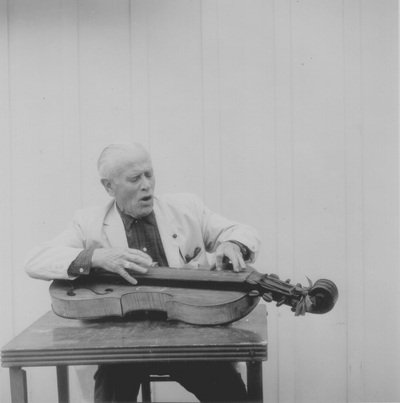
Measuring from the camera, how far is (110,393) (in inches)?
80.4

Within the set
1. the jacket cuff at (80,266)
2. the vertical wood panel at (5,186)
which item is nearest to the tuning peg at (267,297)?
the jacket cuff at (80,266)

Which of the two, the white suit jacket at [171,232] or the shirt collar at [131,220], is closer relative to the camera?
the white suit jacket at [171,232]

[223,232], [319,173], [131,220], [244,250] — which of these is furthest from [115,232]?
[319,173]

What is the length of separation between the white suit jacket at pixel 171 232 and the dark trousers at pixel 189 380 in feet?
1.49

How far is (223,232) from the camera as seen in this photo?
2412 millimetres

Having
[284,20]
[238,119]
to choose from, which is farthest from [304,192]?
[284,20]

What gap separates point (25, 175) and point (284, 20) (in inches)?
62.4

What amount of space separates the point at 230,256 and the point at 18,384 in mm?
843

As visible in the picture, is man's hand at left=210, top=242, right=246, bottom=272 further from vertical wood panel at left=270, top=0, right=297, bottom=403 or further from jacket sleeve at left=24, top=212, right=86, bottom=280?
vertical wood panel at left=270, top=0, right=297, bottom=403

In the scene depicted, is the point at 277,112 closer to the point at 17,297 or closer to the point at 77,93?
the point at 77,93

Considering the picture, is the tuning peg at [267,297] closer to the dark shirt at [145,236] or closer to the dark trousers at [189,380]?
the dark trousers at [189,380]

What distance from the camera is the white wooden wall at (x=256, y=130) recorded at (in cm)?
283

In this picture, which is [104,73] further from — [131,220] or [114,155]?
[131,220]

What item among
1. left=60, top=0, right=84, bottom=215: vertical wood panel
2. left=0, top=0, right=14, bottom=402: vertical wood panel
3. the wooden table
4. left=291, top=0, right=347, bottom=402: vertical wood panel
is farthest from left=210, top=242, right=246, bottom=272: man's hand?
left=0, top=0, right=14, bottom=402: vertical wood panel
